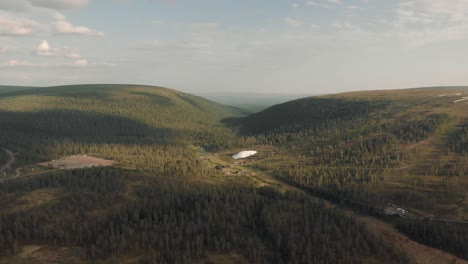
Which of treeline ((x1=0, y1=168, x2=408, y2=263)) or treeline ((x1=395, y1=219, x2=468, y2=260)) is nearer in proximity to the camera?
treeline ((x1=0, y1=168, x2=408, y2=263))

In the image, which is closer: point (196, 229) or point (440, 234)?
point (440, 234)

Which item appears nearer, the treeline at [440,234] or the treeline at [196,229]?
the treeline at [196,229]

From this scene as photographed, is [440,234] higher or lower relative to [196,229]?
lower

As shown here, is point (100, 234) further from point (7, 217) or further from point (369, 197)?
point (369, 197)

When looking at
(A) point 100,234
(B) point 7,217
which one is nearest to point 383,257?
(A) point 100,234
